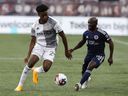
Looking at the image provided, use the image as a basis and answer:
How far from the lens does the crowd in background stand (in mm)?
45875

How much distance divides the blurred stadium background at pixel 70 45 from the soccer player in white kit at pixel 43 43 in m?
0.56

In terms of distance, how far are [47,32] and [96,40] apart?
A: 1285 mm

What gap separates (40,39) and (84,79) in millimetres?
1577

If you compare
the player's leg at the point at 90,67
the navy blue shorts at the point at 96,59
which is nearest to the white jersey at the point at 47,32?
the navy blue shorts at the point at 96,59

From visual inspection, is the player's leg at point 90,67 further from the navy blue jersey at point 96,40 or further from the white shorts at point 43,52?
the white shorts at point 43,52

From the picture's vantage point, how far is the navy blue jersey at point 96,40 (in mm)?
15227

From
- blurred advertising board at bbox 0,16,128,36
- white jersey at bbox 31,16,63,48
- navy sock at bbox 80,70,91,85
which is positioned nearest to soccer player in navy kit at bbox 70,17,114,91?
navy sock at bbox 80,70,91,85

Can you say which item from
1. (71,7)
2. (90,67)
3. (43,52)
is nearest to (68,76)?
(43,52)

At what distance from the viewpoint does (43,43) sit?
1532 cm

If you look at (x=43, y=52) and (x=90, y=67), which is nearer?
(x=90, y=67)

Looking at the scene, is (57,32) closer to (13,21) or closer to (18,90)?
(18,90)

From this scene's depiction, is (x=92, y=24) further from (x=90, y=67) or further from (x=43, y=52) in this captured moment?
(x=43, y=52)

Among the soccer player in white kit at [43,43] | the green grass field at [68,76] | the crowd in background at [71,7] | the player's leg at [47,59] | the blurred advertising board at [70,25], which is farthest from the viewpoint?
the crowd in background at [71,7]

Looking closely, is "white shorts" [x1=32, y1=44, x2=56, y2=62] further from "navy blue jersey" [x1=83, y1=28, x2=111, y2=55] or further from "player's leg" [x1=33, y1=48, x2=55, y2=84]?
"navy blue jersey" [x1=83, y1=28, x2=111, y2=55]
